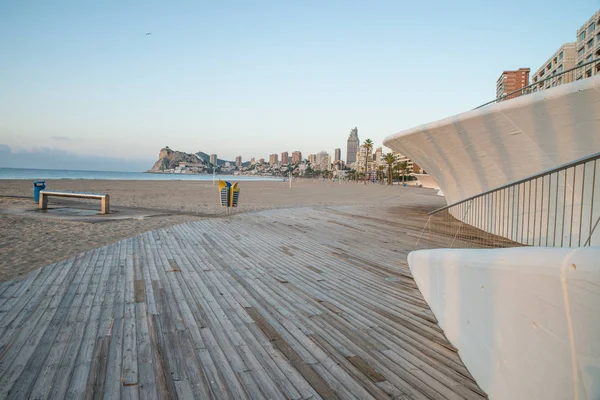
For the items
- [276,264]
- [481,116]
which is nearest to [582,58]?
[481,116]

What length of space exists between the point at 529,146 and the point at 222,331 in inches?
327

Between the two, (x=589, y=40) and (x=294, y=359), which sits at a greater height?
(x=589, y=40)

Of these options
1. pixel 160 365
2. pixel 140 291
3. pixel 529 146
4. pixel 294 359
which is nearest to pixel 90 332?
pixel 160 365

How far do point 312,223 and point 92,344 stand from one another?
9770 millimetres

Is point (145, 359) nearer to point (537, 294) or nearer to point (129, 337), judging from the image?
point (129, 337)

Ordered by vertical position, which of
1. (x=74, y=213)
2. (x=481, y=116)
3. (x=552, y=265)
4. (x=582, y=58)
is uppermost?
(x=582, y=58)

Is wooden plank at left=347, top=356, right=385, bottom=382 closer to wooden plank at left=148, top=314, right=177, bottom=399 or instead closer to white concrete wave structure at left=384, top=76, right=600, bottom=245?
wooden plank at left=148, top=314, right=177, bottom=399

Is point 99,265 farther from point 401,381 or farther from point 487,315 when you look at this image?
point 487,315

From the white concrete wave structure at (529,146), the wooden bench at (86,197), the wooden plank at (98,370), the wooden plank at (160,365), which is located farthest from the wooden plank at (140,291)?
the wooden bench at (86,197)

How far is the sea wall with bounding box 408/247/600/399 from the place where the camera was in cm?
186

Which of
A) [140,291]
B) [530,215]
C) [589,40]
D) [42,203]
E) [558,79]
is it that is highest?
[589,40]

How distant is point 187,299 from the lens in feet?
15.9

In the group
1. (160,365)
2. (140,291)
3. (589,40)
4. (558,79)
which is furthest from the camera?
(589,40)

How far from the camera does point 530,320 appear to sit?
91.3 inches
